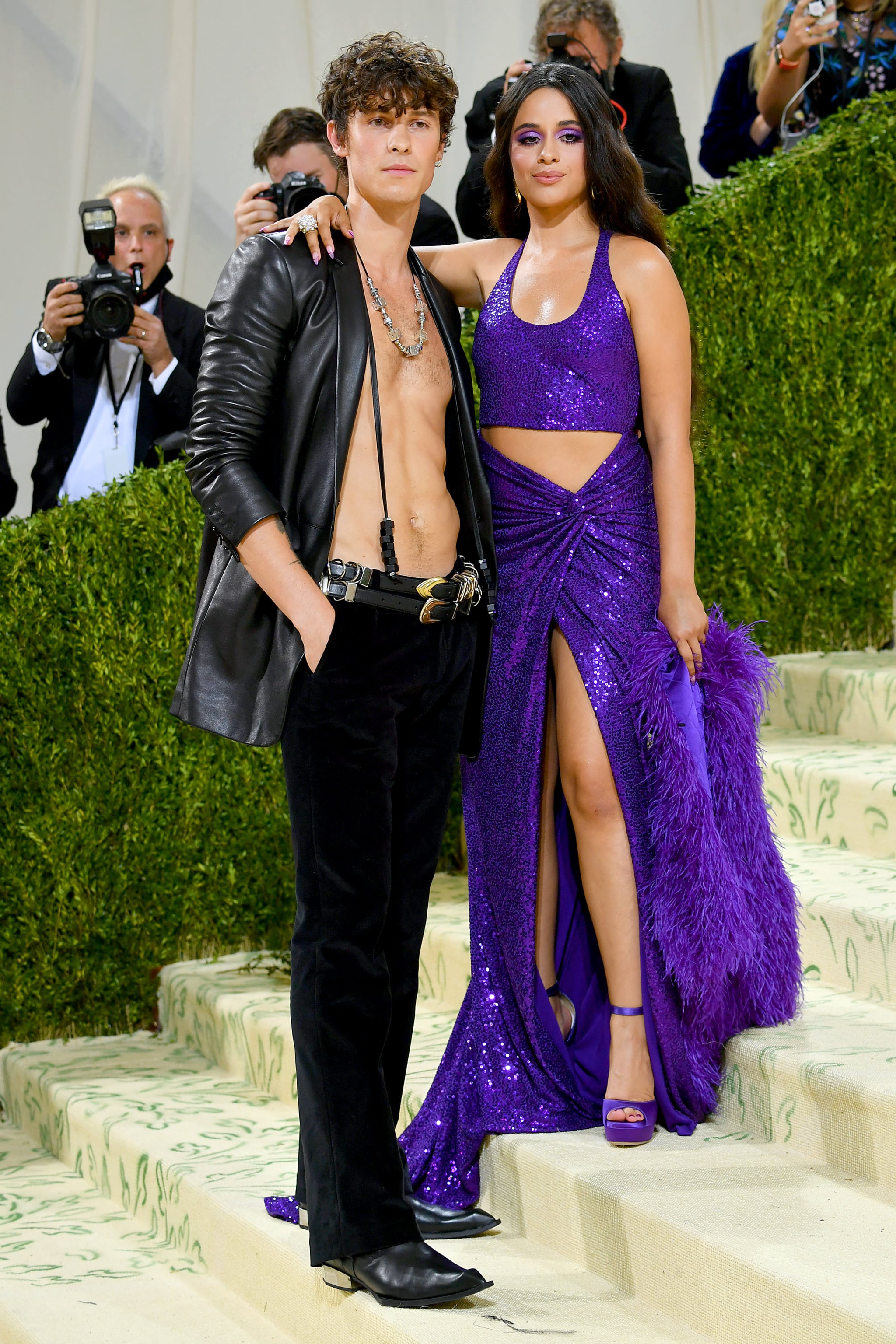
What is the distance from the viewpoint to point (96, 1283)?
2924 millimetres

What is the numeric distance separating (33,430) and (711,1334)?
552 centimetres

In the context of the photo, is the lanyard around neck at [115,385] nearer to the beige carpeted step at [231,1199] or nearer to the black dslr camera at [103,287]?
the black dslr camera at [103,287]

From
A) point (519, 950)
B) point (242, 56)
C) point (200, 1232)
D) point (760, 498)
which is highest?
point (242, 56)

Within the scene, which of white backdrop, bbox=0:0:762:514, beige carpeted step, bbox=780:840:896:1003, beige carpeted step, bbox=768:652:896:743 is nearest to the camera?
beige carpeted step, bbox=780:840:896:1003

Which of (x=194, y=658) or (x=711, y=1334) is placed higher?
(x=194, y=658)

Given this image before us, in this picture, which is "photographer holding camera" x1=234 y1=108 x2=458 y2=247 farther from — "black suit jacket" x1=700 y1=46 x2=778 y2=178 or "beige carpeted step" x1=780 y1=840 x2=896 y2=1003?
"beige carpeted step" x1=780 y1=840 x2=896 y2=1003

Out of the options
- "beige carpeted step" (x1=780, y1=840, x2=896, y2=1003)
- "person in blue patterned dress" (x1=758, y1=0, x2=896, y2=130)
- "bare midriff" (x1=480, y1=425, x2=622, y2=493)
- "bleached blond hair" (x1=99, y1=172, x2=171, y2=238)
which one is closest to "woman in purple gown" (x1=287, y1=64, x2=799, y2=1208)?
"bare midriff" (x1=480, y1=425, x2=622, y2=493)

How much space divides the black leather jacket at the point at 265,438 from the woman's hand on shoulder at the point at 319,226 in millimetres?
18

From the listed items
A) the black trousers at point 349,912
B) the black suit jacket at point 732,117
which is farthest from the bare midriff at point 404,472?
the black suit jacket at point 732,117

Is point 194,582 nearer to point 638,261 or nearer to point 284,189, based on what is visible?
point 284,189

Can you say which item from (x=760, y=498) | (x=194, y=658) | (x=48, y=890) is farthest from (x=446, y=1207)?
(x=760, y=498)

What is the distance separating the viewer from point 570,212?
2.73m

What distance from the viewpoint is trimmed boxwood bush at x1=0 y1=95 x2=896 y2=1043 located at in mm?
3855

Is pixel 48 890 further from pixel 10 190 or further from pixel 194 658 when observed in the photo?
pixel 10 190
